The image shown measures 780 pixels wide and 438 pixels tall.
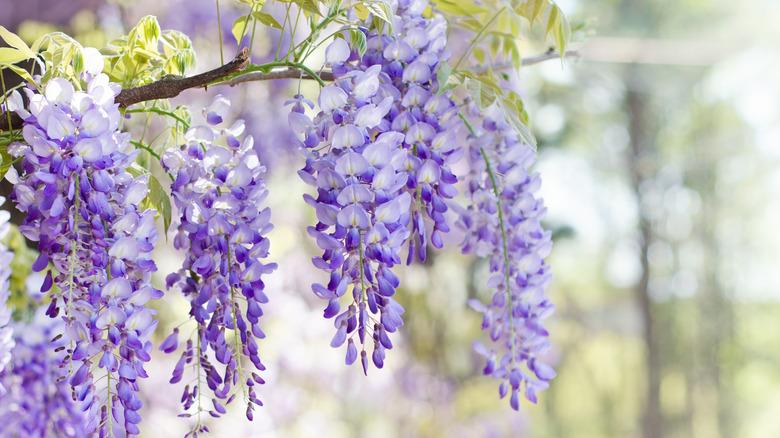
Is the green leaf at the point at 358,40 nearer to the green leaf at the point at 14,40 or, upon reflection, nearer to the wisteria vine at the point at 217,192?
the wisteria vine at the point at 217,192

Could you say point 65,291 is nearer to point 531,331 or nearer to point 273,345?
point 531,331

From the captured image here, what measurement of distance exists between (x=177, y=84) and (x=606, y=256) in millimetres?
5983

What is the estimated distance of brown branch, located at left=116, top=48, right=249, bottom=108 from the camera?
1.80 ft

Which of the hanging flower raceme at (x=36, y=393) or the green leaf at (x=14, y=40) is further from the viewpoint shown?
the hanging flower raceme at (x=36, y=393)

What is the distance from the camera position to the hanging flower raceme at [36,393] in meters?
0.90

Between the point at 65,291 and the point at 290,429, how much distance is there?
2.54 metres

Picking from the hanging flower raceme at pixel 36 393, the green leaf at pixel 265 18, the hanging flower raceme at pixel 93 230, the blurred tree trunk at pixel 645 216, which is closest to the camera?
the hanging flower raceme at pixel 93 230

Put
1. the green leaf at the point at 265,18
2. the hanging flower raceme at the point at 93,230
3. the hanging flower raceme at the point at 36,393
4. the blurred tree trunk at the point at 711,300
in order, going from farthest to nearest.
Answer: the blurred tree trunk at the point at 711,300
the hanging flower raceme at the point at 36,393
the green leaf at the point at 265,18
the hanging flower raceme at the point at 93,230

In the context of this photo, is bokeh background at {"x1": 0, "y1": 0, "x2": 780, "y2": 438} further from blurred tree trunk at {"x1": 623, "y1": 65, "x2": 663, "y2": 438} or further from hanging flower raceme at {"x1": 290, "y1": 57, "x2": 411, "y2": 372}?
hanging flower raceme at {"x1": 290, "y1": 57, "x2": 411, "y2": 372}

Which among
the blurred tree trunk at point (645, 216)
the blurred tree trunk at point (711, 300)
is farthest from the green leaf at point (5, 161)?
the blurred tree trunk at point (711, 300)

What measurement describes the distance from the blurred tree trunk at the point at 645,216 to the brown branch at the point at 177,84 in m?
3.80

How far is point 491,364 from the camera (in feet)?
2.46

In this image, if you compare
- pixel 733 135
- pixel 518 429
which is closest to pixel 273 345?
pixel 518 429

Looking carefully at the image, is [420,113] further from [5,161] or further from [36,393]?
[36,393]
